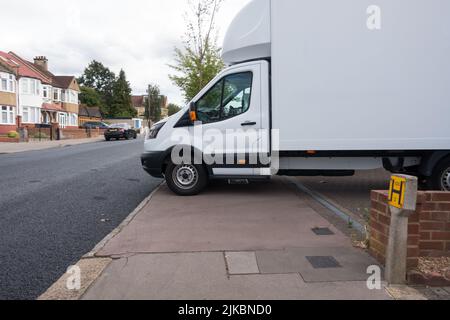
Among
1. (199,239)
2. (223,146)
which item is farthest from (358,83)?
(199,239)

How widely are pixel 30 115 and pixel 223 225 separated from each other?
42839 mm

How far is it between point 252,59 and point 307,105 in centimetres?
141

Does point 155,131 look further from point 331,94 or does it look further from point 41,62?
point 41,62

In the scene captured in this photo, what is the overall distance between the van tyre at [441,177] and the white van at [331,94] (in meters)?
0.02

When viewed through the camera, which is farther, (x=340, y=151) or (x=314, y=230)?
(x=340, y=151)

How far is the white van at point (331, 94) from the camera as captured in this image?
19.6 ft

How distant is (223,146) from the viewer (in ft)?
22.1

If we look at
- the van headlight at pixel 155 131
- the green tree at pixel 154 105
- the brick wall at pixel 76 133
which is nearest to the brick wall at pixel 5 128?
the brick wall at pixel 76 133

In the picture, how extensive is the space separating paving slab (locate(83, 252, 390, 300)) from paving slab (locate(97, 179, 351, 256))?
52 cm

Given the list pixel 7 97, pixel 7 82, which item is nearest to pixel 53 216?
pixel 7 97

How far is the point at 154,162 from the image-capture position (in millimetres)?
7055

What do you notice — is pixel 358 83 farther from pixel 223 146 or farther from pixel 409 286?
pixel 409 286

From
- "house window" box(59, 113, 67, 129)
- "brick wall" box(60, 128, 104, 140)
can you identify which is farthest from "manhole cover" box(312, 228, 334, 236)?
"house window" box(59, 113, 67, 129)

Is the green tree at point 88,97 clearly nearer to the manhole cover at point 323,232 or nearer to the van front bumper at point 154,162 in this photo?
the van front bumper at point 154,162
